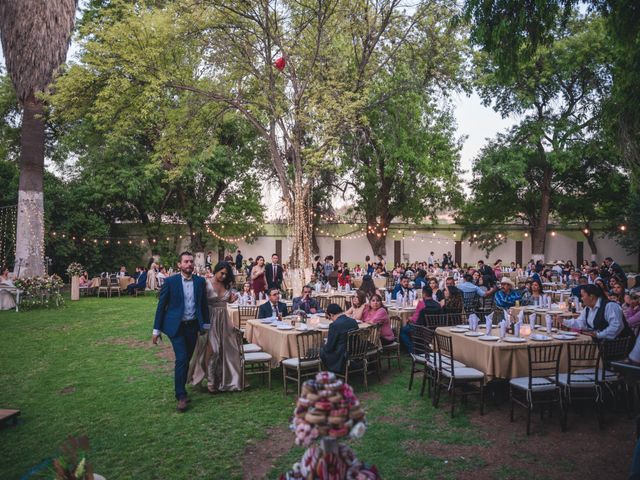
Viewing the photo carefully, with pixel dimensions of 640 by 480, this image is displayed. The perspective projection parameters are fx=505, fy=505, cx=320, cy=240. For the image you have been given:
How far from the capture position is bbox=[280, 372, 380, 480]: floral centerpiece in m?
2.35

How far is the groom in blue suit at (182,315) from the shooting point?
656 cm

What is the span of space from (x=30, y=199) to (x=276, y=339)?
14.4 m

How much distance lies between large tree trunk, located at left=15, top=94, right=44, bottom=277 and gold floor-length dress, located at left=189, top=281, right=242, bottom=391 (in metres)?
13.7

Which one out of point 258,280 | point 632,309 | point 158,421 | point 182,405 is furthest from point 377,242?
point 158,421

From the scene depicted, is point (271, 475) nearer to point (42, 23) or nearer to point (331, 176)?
point (42, 23)

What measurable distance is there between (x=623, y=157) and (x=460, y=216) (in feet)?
84.5

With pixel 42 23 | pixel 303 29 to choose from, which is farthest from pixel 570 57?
pixel 42 23

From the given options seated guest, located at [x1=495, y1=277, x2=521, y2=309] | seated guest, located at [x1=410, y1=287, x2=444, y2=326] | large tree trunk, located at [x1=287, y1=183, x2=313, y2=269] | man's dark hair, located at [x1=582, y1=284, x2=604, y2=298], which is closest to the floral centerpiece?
man's dark hair, located at [x1=582, y1=284, x2=604, y2=298]

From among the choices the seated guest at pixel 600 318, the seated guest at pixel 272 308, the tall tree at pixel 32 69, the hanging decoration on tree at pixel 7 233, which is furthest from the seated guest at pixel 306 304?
the hanging decoration on tree at pixel 7 233

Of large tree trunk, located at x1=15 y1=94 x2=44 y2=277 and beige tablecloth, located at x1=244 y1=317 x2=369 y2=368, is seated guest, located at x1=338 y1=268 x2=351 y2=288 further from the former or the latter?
large tree trunk, located at x1=15 y1=94 x2=44 y2=277

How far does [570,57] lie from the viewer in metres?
25.3

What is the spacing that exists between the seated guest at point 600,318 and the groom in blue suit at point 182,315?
17.6 feet

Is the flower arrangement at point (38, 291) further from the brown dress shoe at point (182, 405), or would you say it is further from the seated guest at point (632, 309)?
the seated guest at point (632, 309)

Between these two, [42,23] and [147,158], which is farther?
[147,158]
